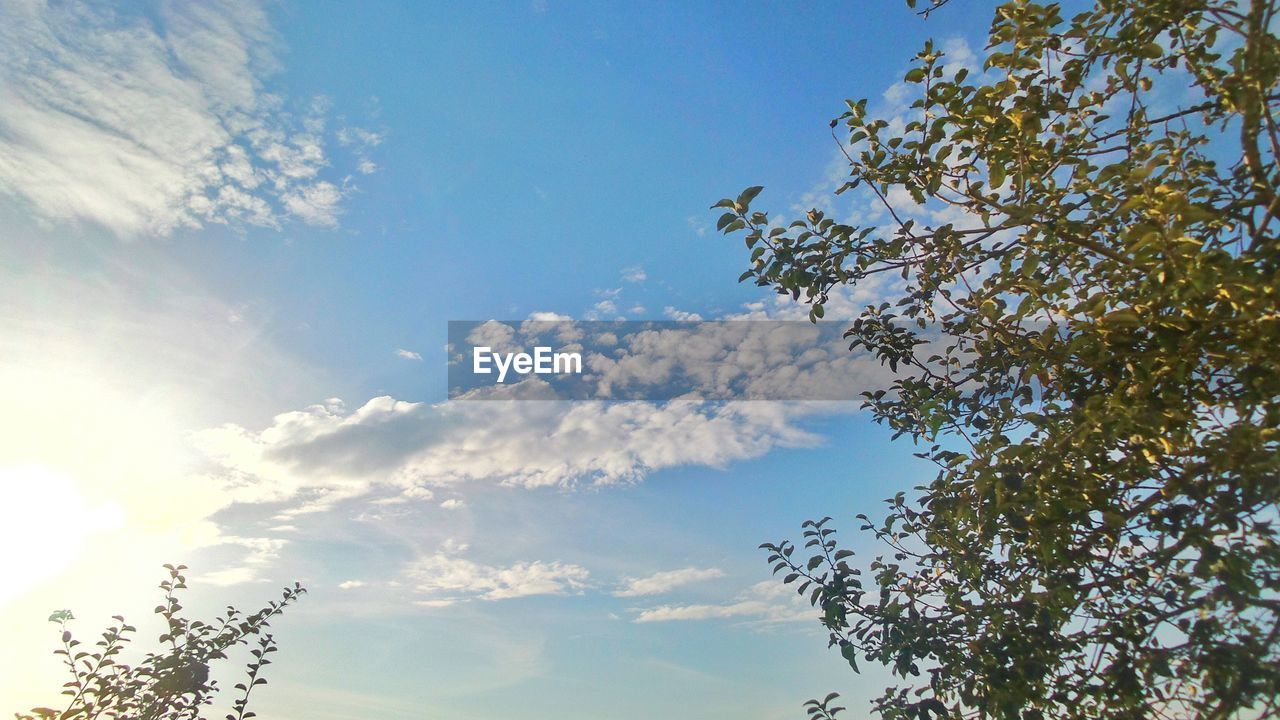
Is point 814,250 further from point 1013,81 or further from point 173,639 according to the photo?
point 173,639

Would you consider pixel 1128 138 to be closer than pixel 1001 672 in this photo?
No

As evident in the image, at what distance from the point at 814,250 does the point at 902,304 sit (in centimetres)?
98

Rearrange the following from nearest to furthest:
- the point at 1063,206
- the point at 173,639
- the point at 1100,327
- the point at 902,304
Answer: the point at 1100,327
the point at 1063,206
the point at 902,304
the point at 173,639

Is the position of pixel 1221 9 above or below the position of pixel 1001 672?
above

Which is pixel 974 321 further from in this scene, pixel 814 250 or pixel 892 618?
Result: pixel 892 618

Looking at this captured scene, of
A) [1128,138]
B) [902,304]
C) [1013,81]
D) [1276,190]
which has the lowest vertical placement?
[1276,190]

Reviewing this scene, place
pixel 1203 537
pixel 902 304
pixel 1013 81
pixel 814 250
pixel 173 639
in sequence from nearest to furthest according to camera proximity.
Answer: pixel 1203 537, pixel 1013 81, pixel 814 250, pixel 902 304, pixel 173 639

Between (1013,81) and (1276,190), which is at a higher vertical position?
(1013,81)

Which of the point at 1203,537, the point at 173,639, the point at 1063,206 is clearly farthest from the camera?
the point at 173,639

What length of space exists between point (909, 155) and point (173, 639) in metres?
6.81

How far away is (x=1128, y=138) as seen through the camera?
15.6ft

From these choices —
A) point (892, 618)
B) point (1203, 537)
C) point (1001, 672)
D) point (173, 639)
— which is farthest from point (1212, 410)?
point (173, 639)

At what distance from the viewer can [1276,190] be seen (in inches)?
154

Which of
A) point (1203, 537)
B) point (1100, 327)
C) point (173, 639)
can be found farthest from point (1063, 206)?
point (173, 639)
